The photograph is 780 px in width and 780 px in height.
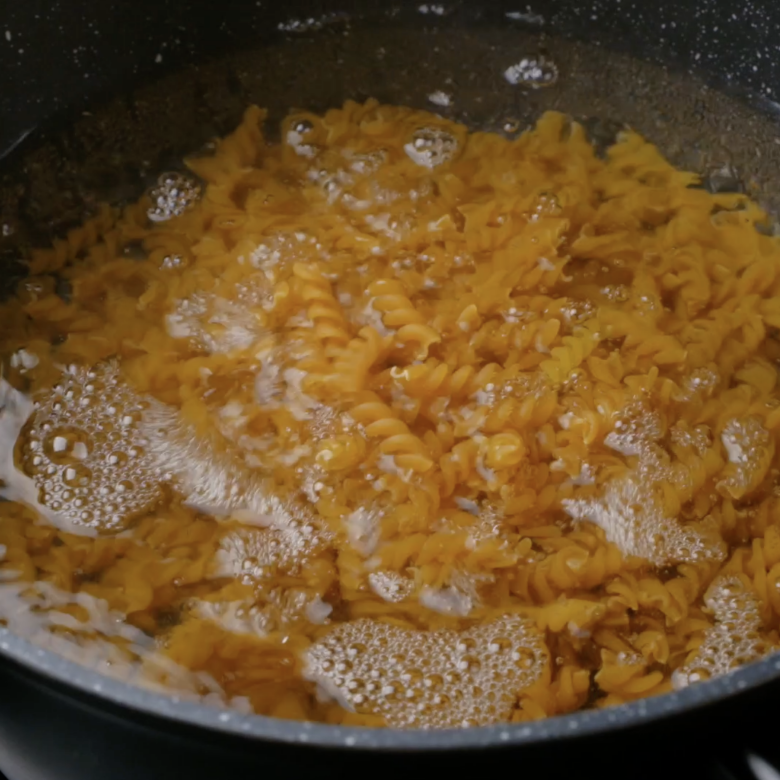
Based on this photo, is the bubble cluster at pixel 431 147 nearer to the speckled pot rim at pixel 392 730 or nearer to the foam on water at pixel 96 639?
the foam on water at pixel 96 639

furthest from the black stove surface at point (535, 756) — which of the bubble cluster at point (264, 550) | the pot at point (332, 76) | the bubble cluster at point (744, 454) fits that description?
the pot at point (332, 76)

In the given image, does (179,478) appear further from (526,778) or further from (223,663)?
(526,778)

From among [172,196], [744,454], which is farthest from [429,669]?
[172,196]

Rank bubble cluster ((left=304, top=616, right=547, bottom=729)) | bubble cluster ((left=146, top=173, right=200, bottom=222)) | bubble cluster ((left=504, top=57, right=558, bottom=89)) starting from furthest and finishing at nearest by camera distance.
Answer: bubble cluster ((left=504, top=57, right=558, bottom=89)), bubble cluster ((left=146, top=173, right=200, bottom=222)), bubble cluster ((left=304, top=616, right=547, bottom=729))

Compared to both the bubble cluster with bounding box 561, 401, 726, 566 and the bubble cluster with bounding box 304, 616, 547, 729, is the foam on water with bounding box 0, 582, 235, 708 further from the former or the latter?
the bubble cluster with bounding box 561, 401, 726, 566

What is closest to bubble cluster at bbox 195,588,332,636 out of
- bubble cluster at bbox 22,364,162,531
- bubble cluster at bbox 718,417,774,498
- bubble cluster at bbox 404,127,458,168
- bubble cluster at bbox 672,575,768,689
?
bubble cluster at bbox 22,364,162,531

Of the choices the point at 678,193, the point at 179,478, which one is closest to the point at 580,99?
the point at 678,193
